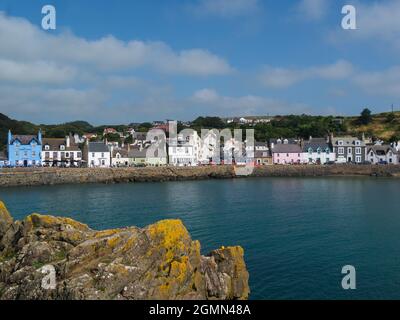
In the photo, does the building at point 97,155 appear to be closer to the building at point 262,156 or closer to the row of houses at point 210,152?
the row of houses at point 210,152

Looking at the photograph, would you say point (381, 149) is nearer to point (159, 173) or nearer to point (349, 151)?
point (349, 151)

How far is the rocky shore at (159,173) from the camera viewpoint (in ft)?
232

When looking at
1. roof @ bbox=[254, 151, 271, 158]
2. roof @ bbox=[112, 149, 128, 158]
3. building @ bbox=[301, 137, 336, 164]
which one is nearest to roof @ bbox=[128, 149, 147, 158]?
roof @ bbox=[112, 149, 128, 158]

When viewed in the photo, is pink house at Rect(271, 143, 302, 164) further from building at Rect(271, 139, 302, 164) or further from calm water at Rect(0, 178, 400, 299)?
calm water at Rect(0, 178, 400, 299)

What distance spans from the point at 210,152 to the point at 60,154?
1432 inches

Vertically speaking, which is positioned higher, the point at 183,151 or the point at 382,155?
the point at 183,151

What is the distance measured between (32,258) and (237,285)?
8.27 meters

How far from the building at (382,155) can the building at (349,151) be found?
1591 mm

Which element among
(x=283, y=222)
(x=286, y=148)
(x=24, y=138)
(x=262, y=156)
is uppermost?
(x=24, y=138)

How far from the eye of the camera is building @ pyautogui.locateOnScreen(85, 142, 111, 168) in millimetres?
86188

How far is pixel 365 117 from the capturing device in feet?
482

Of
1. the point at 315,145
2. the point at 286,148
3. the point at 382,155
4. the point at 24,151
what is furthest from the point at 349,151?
the point at 24,151

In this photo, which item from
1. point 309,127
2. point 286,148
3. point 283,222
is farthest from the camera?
point 309,127

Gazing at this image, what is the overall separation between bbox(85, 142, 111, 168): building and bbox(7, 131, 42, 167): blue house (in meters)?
10.0
